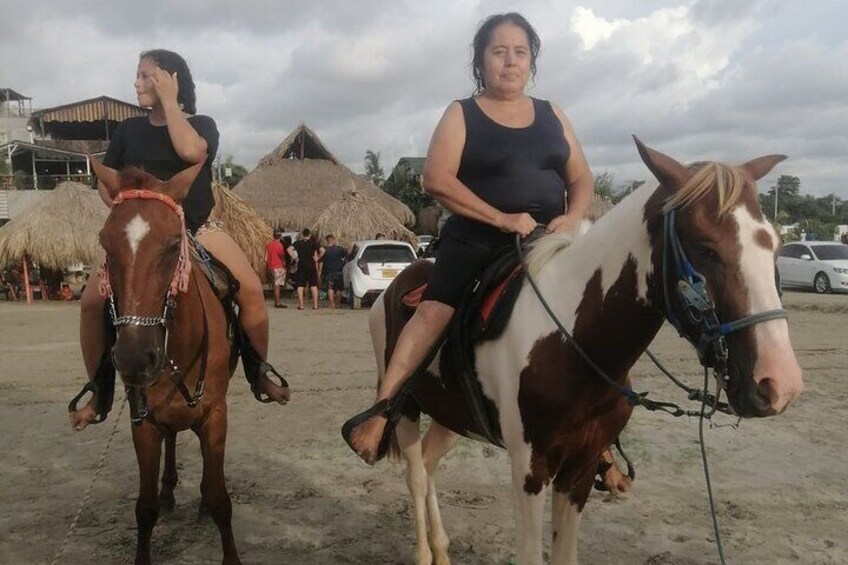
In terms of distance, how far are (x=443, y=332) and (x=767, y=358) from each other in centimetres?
135

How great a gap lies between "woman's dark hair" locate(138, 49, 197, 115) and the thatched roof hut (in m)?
21.8

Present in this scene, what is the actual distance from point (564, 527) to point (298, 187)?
85.6 ft

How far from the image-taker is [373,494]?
4.77 meters

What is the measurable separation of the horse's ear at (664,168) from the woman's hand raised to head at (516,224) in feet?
2.38

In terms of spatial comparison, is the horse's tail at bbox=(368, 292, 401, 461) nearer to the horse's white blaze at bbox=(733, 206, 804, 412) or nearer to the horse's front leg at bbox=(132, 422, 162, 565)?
the horse's front leg at bbox=(132, 422, 162, 565)

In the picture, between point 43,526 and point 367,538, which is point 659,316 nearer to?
point 367,538

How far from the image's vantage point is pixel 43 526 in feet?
14.0

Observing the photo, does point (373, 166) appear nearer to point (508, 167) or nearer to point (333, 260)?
point (333, 260)

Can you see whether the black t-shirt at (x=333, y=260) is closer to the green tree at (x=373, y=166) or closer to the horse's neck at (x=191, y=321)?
the horse's neck at (x=191, y=321)

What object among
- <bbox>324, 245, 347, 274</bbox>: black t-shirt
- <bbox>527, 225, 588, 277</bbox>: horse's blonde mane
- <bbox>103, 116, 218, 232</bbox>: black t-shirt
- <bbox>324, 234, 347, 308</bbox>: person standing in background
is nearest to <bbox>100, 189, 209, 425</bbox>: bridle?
<bbox>103, 116, 218, 232</bbox>: black t-shirt

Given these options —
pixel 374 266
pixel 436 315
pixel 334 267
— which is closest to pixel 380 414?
pixel 436 315

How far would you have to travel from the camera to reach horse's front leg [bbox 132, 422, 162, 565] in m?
3.46

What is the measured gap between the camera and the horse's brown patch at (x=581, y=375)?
2.39 m

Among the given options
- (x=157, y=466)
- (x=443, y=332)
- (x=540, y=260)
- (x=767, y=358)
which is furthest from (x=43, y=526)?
Answer: (x=767, y=358)
